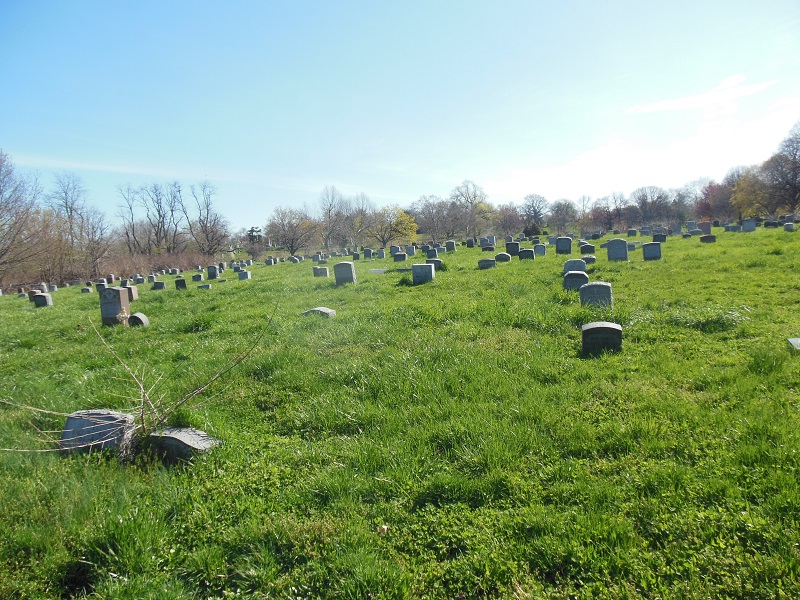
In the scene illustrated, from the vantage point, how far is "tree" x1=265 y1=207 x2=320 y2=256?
5103cm

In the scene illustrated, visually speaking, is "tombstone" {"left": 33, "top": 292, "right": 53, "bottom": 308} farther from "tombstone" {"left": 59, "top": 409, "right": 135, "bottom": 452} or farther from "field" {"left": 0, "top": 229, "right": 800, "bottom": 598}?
"tombstone" {"left": 59, "top": 409, "right": 135, "bottom": 452}

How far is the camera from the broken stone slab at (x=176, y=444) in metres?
3.72

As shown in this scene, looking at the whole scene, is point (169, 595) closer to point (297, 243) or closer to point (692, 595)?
point (692, 595)

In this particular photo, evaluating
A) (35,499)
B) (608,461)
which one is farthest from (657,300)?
(35,499)

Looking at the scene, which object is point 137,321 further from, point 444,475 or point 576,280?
point 576,280

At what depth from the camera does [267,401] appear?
16.0ft

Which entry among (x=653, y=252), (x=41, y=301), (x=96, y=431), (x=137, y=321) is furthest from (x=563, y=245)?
(x=41, y=301)

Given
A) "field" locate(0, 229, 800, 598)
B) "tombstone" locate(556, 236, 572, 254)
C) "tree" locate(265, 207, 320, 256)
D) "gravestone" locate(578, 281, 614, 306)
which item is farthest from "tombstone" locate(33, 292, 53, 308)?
"tree" locate(265, 207, 320, 256)

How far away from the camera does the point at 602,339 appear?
5441mm

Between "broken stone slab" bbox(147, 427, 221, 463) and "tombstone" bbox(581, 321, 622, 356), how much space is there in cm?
459

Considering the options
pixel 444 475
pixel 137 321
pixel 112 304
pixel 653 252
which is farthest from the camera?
pixel 653 252

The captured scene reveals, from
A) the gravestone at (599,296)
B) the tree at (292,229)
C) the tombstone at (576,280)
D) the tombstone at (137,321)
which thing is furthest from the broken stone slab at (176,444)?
the tree at (292,229)

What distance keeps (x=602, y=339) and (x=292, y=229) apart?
160ft

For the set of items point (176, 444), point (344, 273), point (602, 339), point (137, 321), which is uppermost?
point (344, 273)
